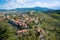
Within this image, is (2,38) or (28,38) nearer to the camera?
(28,38)

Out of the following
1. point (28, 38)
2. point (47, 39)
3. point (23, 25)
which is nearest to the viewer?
point (28, 38)

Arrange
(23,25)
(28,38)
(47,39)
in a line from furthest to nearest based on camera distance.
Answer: (23,25) → (47,39) → (28,38)

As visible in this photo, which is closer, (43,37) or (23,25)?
(43,37)

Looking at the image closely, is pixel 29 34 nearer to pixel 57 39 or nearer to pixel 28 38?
pixel 28 38

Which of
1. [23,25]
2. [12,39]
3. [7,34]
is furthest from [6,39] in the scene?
[23,25]

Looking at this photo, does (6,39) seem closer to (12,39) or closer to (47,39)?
(12,39)

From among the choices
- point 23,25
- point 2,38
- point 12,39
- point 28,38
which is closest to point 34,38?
point 28,38

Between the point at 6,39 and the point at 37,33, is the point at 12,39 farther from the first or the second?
the point at 37,33
